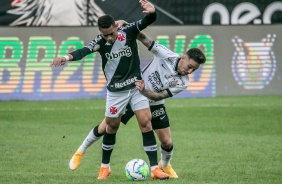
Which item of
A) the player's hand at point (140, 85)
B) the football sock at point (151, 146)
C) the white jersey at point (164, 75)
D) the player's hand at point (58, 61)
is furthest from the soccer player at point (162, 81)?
the player's hand at point (58, 61)

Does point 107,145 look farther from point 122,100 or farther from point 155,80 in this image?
point 155,80

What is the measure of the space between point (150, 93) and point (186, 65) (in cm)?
57

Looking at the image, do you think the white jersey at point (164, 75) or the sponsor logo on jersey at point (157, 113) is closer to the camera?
the white jersey at point (164, 75)

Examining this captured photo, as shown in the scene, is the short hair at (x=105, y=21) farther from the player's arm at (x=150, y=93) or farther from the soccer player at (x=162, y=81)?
the player's arm at (x=150, y=93)

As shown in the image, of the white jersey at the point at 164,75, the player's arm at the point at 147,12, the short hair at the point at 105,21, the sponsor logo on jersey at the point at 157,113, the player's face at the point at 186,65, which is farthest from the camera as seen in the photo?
the sponsor logo on jersey at the point at 157,113

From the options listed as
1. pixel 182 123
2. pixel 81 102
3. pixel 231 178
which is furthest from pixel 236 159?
pixel 81 102

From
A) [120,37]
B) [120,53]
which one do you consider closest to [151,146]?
[120,53]

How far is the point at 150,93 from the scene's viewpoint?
9594 mm

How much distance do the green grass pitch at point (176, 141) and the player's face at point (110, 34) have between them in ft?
5.59

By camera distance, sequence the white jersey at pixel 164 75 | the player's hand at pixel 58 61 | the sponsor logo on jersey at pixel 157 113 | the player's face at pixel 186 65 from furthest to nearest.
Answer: the sponsor logo on jersey at pixel 157 113 < the white jersey at pixel 164 75 < the player's face at pixel 186 65 < the player's hand at pixel 58 61

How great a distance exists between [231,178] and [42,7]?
12.1 m

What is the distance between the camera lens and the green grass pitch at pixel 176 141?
1011 centimetres

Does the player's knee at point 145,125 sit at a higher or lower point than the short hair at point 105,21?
lower

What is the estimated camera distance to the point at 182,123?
1706cm
